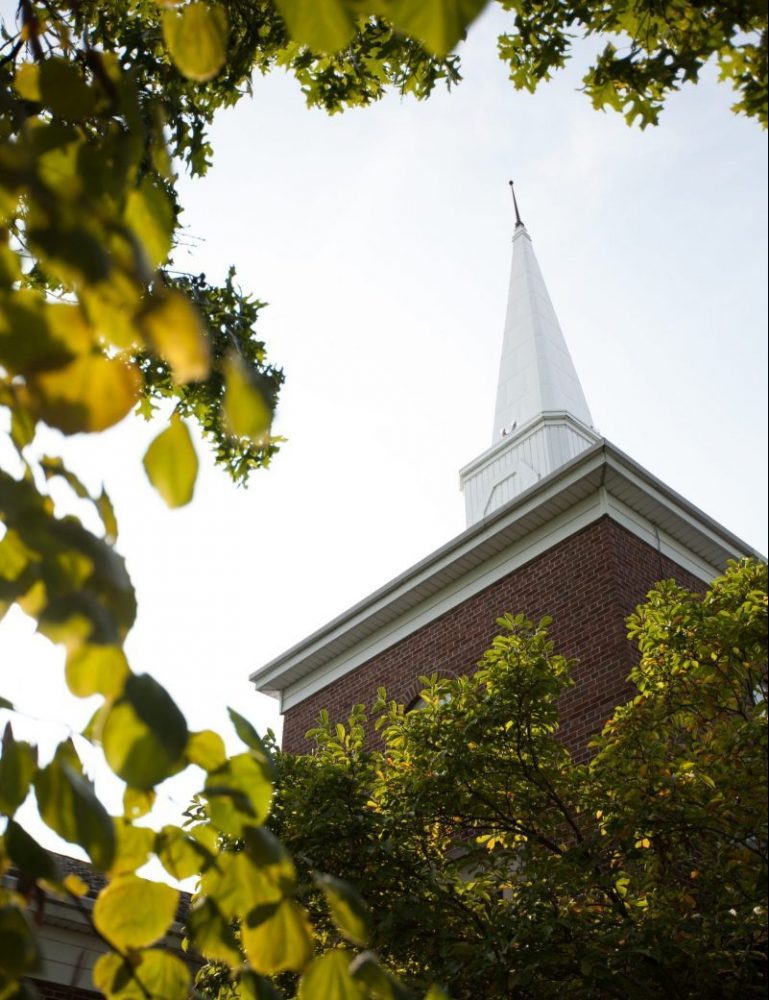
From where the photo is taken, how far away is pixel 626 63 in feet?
14.8

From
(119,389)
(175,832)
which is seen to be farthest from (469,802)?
(119,389)

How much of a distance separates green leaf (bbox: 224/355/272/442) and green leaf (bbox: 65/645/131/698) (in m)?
0.26

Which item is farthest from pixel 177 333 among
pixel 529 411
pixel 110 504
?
pixel 529 411

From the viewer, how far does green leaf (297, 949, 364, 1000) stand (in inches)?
44.1

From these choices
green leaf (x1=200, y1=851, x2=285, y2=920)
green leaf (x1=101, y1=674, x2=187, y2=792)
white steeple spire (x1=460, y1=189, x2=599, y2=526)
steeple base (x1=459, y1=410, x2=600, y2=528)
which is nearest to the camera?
green leaf (x1=101, y1=674, x2=187, y2=792)

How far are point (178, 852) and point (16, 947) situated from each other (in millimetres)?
308

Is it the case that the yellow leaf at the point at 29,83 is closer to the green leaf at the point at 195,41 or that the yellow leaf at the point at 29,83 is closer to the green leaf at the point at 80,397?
the green leaf at the point at 195,41

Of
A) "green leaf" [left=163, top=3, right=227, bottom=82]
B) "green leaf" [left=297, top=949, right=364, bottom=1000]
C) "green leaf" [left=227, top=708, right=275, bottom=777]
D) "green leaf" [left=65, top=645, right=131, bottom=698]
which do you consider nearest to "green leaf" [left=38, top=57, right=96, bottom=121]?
"green leaf" [left=163, top=3, right=227, bottom=82]

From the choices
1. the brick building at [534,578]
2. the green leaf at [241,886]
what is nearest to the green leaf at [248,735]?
the green leaf at [241,886]

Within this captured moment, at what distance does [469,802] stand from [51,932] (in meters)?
5.04

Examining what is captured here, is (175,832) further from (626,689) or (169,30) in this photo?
(626,689)

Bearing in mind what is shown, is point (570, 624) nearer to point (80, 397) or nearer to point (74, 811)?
point (74, 811)

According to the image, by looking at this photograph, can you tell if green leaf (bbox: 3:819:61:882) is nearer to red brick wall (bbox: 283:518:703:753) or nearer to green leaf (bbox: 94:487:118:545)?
green leaf (bbox: 94:487:118:545)

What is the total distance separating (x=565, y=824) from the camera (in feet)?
30.4
